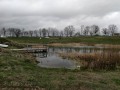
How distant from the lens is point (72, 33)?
139875mm

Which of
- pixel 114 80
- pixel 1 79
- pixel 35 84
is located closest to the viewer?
pixel 35 84

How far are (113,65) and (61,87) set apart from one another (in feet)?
32.8

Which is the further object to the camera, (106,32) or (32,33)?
(32,33)

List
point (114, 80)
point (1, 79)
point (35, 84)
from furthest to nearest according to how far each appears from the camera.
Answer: point (114, 80)
point (1, 79)
point (35, 84)

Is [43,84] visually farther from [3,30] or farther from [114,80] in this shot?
[3,30]

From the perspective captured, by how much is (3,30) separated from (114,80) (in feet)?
435

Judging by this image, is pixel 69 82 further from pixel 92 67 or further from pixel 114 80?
pixel 92 67

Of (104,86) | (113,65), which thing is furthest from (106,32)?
(104,86)

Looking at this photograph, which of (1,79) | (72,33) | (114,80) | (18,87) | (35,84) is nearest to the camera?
(18,87)

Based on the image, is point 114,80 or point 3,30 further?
point 3,30

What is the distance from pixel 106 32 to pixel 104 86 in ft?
407

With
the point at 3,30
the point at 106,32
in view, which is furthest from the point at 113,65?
the point at 3,30

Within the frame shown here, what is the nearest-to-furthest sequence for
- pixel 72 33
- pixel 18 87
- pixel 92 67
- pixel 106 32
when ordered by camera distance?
pixel 18 87
pixel 92 67
pixel 106 32
pixel 72 33

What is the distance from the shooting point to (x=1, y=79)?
415 inches
